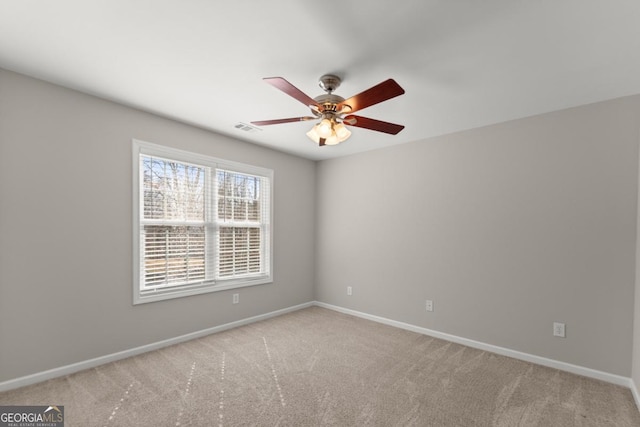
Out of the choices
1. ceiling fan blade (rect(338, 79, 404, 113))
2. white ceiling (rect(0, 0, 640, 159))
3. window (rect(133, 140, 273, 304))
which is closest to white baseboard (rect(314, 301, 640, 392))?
window (rect(133, 140, 273, 304))

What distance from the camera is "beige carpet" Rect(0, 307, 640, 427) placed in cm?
207

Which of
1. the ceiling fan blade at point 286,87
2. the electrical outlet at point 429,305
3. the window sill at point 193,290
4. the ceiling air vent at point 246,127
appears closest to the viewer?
the ceiling fan blade at point 286,87

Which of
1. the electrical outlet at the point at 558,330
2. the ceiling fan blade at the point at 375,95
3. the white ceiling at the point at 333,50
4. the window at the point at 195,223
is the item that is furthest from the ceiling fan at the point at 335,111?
the electrical outlet at the point at 558,330

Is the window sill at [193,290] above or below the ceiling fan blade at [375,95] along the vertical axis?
below

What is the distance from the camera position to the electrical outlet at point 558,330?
9.29 ft

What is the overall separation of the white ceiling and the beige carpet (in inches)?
99.3

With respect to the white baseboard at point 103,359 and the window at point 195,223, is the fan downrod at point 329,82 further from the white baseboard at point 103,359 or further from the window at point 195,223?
the white baseboard at point 103,359

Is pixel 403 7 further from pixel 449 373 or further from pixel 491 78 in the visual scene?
pixel 449 373

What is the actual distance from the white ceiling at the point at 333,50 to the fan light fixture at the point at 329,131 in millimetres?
388

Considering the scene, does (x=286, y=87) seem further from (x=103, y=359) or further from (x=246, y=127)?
(x=103, y=359)

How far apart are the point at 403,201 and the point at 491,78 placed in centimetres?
195

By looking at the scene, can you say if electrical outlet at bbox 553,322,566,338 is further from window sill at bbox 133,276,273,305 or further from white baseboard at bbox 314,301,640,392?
window sill at bbox 133,276,273,305

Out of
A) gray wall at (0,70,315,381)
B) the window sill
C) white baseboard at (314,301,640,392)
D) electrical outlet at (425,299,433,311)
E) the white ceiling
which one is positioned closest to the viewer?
the white ceiling

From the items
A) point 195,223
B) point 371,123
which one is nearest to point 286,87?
point 371,123
